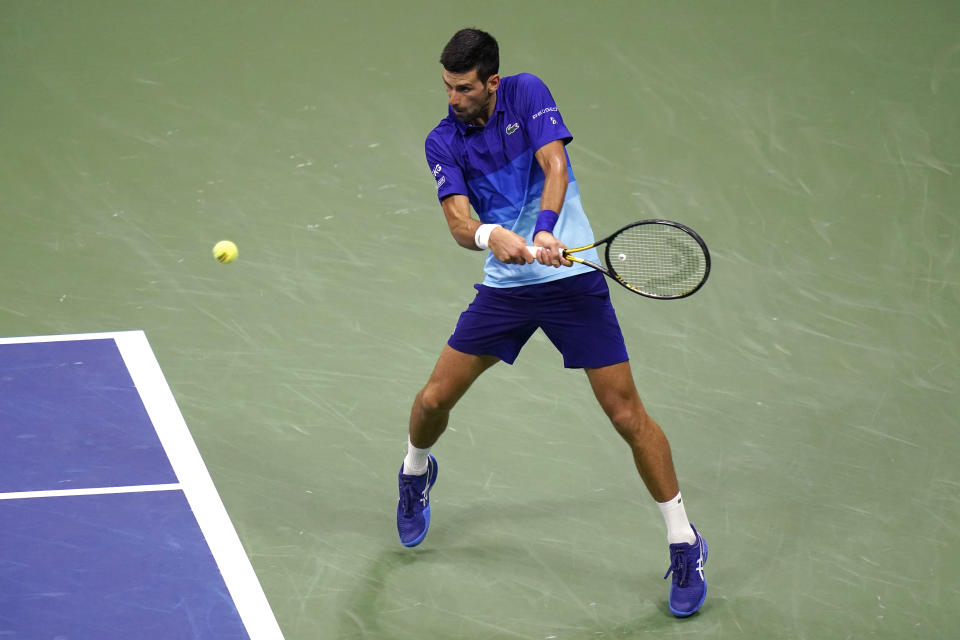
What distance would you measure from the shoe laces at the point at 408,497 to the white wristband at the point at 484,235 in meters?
1.12

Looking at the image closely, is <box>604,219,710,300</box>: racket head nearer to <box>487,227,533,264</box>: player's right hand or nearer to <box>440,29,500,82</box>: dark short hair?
<box>487,227,533,264</box>: player's right hand

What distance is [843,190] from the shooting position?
749 centimetres

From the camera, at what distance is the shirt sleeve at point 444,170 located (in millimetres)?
4621

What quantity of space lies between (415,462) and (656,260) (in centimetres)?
125

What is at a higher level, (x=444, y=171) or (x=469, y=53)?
(x=469, y=53)

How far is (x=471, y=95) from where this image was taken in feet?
14.9

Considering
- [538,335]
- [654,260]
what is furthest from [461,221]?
[538,335]

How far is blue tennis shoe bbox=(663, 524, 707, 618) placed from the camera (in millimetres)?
4621

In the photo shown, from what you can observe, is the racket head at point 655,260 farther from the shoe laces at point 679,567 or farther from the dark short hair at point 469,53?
the shoe laces at point 679,567

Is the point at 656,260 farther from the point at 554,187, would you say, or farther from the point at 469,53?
the point at 469,53

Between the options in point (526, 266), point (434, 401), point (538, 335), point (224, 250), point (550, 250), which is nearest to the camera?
point (550, 250)

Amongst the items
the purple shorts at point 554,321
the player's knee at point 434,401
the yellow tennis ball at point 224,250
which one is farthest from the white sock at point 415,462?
the yellow tennis ball at point 224,250

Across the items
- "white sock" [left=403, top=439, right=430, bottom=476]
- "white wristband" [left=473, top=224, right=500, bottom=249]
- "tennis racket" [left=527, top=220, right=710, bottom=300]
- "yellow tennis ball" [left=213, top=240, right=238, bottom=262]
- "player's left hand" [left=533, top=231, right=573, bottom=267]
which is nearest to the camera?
"player's left hand" [left=533, top=231, right=573, bottom=267]

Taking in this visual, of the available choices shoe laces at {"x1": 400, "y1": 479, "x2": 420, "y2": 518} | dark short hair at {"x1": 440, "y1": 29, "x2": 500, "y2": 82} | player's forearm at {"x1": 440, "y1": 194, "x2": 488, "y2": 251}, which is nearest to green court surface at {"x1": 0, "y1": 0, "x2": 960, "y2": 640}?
shoe laces at {"x1": 400, "y1": 479, "x2": 420, "y2": 518}
